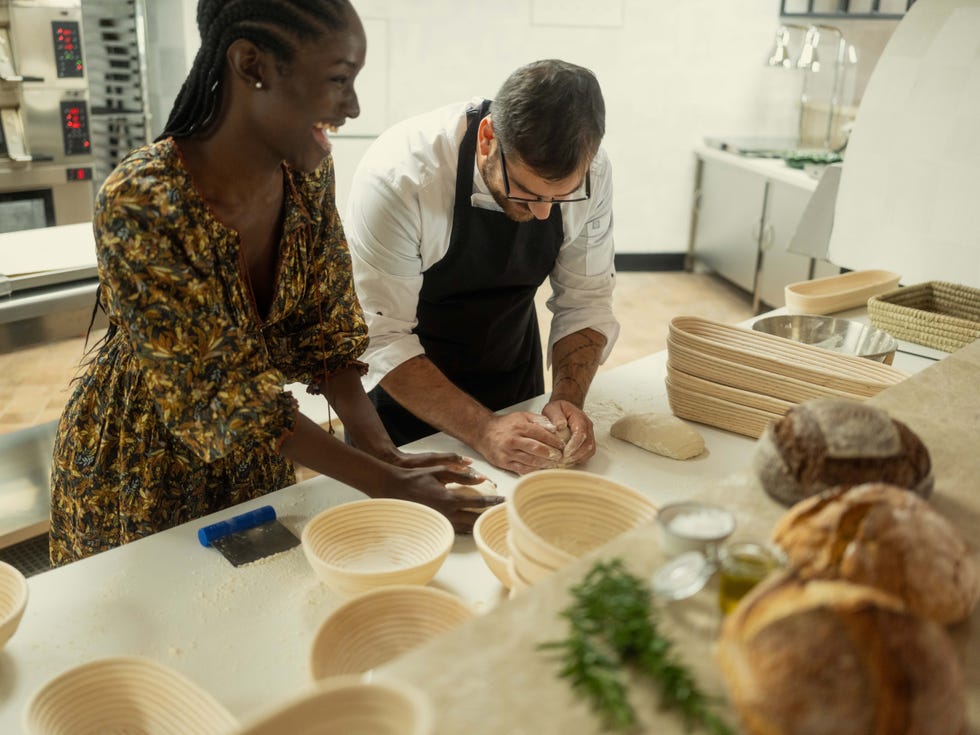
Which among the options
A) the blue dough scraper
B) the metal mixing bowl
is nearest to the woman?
the blue dough scraper

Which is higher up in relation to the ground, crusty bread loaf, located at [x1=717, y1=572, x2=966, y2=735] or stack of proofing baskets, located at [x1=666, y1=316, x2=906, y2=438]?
crusty bread loaf, located at [x1=717, y1=572, x2=966, y2=735]

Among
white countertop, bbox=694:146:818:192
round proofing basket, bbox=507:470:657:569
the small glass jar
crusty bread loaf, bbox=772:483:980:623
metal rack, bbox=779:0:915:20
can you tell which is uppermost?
metal rack, bbox=779:0:915:20

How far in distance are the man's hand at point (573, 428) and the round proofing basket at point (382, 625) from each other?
595 millimetres

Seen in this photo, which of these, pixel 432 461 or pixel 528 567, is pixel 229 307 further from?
pixel 528 567

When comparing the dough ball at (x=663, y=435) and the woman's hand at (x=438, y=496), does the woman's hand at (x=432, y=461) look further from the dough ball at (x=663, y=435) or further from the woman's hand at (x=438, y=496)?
the dough ball at (x=663, y=435)

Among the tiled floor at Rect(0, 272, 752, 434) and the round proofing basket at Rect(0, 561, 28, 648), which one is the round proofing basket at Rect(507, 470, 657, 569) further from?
the tiled floor at Rect(0, 272, 752, 434)

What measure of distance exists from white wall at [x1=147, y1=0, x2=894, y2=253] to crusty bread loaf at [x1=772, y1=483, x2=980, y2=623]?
5.08 meters

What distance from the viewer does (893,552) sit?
0.77 meters

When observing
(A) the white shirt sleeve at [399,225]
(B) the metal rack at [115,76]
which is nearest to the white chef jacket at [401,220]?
(A) the white shirt sleeve at [399,225]

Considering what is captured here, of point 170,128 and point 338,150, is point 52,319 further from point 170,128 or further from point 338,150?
point 338,150

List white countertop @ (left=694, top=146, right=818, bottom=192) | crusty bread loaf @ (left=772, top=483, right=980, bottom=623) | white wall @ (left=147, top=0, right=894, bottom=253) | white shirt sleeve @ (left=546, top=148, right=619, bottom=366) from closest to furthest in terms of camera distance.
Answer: crusty bread loaf @ (left=772, top=483, right=980, bottom=623) < white shirt sleeve @ (left=546, top=148, right=619, bottom=366) < white countertop @ (left=694, top=146, right=818, bottom=192) < white wall @ (left=147, top=0, right=894, bottom=253)

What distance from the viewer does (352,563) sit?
1.39m

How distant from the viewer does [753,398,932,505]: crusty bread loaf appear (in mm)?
975

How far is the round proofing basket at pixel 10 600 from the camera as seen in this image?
1166 mm
